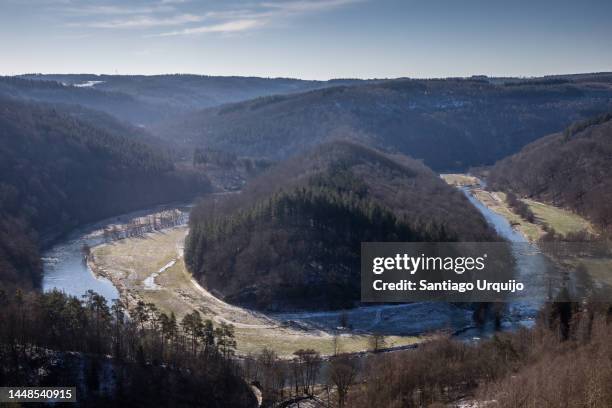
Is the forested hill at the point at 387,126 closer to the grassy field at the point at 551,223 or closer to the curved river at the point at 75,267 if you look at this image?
the grassy field at the point at 551,223

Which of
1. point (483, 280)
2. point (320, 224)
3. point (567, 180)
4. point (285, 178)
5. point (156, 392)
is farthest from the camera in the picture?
point (567, 180)

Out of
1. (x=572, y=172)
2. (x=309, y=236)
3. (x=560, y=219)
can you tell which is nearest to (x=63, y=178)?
(x=309, y=236)

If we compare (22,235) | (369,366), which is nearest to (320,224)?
(369,366)

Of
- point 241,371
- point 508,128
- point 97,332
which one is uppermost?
point 508,128

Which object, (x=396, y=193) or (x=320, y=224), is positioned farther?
(x=396, y=193)

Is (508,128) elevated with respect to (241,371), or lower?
elevated

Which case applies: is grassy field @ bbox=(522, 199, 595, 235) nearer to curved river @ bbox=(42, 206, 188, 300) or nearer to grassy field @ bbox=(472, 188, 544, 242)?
grassy field @ bbox=(472, 188, 544, 242)

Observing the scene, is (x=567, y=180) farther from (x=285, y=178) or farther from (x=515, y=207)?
(x=285, y=178)

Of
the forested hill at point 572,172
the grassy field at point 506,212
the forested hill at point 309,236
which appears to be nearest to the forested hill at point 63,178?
the forested hill at point 309,236
